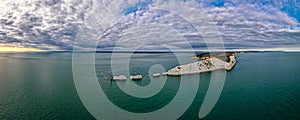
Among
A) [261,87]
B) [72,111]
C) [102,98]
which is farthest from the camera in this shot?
[261,87]

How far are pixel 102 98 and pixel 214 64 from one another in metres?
52.1

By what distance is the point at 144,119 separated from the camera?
87.7 feet

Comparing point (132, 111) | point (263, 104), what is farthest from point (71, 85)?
point (263, 104)

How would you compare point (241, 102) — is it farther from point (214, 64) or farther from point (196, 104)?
point (214, 64)

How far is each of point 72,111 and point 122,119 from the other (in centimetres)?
797

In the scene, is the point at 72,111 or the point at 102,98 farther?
the point at 102,98

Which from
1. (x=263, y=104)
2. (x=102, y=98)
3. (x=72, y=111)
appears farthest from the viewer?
(x=102, y=98)

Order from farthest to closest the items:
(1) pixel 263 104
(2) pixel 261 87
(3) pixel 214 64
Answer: (3) pixel 214 64 → (2) pixel 261 87 → (1) pixel 263 104

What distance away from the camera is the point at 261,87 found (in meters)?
43.3

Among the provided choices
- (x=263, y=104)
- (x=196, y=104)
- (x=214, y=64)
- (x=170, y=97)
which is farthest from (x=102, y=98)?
(x=214, y=64)

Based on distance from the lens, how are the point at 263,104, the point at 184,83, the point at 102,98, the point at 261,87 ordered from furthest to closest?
the point at 184,83 → the point at 261,87 → the point at 102,98 → the point at 263,104

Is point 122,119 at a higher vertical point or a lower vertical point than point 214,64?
lower

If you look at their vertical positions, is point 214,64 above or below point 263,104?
above

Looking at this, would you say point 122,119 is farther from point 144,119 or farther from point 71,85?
point 71,85
